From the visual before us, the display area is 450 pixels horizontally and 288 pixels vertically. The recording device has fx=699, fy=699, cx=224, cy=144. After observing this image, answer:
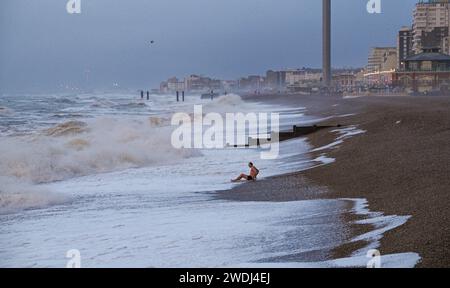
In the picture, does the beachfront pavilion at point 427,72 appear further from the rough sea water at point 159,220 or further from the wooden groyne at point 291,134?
the rough sea water at point 159,220

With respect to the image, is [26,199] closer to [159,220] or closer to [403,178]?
[159,220]

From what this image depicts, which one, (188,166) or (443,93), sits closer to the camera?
(188,166)

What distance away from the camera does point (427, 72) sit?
8356cm

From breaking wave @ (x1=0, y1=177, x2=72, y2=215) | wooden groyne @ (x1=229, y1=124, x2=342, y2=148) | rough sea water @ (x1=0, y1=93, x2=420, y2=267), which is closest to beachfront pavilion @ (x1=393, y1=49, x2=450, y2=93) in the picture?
wooden groyne @ (x1=229, y1=124, x2=342, y2=148)

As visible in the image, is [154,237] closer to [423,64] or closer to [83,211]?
[83,211]

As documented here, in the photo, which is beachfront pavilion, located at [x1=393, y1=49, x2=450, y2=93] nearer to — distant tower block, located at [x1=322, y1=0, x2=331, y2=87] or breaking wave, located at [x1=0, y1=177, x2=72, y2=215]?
distant tower block, located at [x1=322, y1=0, x2=331, y2=87]

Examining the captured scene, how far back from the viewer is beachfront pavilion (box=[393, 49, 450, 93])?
→ 81938mm

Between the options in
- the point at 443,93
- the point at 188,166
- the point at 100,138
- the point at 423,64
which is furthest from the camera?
the point at 423,64

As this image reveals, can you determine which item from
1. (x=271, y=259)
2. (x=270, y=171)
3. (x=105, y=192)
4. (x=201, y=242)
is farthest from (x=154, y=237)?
(x=270, y=171)

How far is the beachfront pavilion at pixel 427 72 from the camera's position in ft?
269

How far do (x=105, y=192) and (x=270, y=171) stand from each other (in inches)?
154

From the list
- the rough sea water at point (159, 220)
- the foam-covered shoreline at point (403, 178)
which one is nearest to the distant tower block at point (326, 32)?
the foam-covered shoreline at point (403, 178)

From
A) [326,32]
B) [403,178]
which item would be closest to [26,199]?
[403,178]
